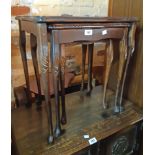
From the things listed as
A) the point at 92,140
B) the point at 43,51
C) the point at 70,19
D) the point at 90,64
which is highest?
the point at 70,19

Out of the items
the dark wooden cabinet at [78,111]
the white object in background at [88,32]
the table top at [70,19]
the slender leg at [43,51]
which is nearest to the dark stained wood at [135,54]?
the dark wooden cabinet at [78,111]

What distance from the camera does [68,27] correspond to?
89 cm

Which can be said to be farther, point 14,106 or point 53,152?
point 14,106

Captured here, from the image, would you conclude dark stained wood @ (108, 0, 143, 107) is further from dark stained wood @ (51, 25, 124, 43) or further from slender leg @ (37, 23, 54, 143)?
slender leg @ (37, 23, 54, 143)

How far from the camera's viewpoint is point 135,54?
1.34m

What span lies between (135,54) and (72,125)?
2.19 feet

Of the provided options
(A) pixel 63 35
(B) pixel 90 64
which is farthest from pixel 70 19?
(B) pixel 90 64

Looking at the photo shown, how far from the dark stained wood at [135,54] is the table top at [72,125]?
0.09 meters

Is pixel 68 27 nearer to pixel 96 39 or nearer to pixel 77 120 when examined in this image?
pixel 96 39

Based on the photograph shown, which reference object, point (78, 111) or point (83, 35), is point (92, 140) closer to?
point (78, 111)

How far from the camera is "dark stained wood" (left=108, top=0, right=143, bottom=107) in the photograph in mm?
1255
